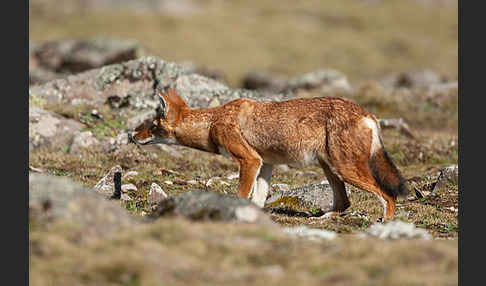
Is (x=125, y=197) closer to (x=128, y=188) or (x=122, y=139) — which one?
(x=128, y=188)

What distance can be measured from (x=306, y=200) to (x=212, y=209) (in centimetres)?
448

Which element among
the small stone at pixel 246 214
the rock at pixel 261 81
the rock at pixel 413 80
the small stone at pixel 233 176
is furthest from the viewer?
the rock at pixel 261 81

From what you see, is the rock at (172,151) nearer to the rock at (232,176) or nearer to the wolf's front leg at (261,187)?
the rock at (232,176)

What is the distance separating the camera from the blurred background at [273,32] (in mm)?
55812

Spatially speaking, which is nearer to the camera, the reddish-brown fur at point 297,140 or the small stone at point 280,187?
the reddish-brown fur at point 297,140

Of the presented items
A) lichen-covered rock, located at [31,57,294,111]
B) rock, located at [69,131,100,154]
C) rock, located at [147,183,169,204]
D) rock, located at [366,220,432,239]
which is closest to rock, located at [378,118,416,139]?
lichen-covered rock, located at [31,57,294,111]

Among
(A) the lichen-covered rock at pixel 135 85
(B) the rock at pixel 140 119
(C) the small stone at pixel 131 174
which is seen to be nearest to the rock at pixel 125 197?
(C) the small stone at pixel 131 174

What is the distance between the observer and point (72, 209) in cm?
705

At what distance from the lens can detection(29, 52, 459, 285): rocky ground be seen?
629cm

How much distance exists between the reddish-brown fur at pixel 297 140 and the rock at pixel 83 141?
552cm

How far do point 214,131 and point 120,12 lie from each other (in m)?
59.4

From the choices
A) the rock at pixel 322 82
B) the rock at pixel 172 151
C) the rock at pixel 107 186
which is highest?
the rock at pixel 107 186

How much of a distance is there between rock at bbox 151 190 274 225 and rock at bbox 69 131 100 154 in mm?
9012

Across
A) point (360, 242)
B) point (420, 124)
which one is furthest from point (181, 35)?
point (360, 242)
